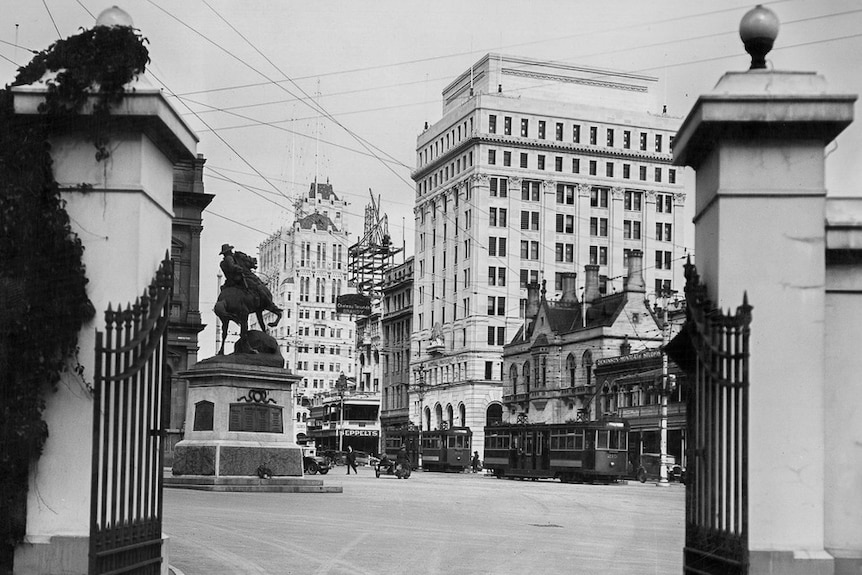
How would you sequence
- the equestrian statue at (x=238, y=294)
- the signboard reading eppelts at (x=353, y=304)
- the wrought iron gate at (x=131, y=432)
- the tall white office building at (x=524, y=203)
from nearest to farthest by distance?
the wrought iron gate at (x=131, y=432) < the equestrian statue at (x=238, y=294) < the tall white office building at (x=524, y=203) < the signboard reading eppelts at (x=353, y=304)

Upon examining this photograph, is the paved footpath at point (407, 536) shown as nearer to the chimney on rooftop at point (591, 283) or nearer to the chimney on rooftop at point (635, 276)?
the chimney on rooftop at point (635, 276)

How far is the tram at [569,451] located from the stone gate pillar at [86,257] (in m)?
47.8

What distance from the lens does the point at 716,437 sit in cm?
1005

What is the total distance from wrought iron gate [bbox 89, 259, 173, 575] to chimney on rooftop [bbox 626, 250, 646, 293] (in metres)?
74.0

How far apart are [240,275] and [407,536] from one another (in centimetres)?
1347

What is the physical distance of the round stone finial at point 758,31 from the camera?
9.84 meters

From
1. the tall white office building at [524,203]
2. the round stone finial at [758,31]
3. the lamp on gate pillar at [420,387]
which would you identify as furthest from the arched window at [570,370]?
the round stone finial at [758,31]

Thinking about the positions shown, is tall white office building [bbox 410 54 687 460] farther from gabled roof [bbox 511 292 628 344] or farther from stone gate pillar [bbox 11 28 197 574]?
stone gate pillar [bbox 11 28 197 574]

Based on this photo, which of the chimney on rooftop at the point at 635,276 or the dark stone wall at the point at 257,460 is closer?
the dark stone wall at the point at 257,460

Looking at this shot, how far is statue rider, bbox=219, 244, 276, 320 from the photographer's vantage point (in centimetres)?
3131

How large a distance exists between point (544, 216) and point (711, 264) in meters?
101

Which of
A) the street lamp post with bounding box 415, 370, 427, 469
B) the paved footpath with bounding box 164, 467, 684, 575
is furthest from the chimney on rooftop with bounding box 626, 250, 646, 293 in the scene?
the paved footpath with bounding box 164, 467, 684, 575

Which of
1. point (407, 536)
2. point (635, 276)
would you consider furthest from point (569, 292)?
point (407, 536)

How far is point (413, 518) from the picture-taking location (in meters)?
24.3
